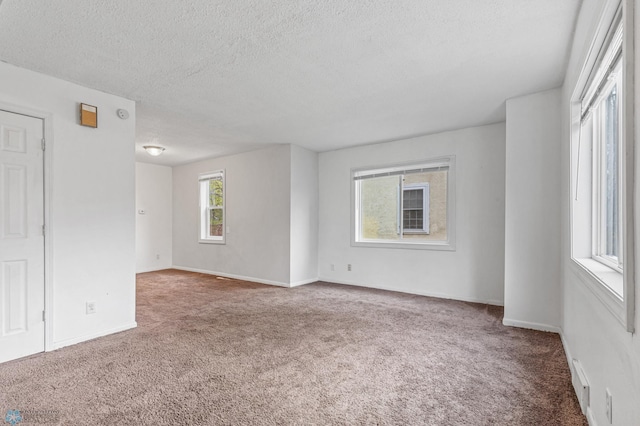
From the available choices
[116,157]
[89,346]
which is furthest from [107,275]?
[116,157]

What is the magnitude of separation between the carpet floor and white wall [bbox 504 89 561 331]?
12.4 inches

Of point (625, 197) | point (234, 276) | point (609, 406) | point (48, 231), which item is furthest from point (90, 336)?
point (625, 197)

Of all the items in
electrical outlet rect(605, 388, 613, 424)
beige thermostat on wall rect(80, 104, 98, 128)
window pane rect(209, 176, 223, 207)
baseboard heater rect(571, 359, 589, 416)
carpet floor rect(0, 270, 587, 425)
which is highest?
beige thermostat on wall rect(80, 104, 98, 128)

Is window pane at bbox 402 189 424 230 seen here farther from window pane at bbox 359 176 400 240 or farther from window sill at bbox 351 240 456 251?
window sill at bbox 351 240 456 251

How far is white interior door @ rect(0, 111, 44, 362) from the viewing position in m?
2.62

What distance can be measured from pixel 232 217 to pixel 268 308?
8.83 feet

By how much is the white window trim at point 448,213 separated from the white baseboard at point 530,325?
136 centimetres

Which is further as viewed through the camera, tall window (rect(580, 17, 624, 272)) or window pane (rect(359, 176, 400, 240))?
window pane (rect(359, 176, 400, 240))

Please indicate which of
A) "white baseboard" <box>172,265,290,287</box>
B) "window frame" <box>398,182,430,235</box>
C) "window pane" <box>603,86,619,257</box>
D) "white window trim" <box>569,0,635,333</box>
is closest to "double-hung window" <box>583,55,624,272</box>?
"window pane" <box>603,86,619,257</box>

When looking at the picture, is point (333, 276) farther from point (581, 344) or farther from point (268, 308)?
point (581, 344)

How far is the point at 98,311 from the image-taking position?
318cm

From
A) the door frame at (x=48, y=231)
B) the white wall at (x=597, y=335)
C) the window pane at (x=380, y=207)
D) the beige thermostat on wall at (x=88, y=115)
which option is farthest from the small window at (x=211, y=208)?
the white wall at (x=597, y=335)

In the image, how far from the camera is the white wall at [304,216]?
559 cm

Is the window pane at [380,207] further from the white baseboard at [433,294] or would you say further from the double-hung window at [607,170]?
the double-hung window at [607,170]
